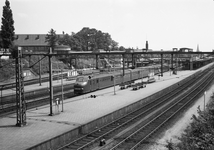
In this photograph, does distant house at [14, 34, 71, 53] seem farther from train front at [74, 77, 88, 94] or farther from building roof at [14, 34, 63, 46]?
train front at [74, 77, 88, 94]

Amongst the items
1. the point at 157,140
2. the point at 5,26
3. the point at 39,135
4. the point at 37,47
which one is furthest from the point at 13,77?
the point at 37,47

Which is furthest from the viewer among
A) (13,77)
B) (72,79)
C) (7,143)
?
(72,79)

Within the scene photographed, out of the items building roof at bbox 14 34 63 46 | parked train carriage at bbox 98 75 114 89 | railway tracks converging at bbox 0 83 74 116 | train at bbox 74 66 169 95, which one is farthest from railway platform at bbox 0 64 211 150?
building roof at bbox 14 34 63 46

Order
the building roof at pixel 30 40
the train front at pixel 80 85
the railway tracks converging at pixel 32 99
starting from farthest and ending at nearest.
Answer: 1. the building roof at pixel 30 40
2. the train front at pixel 80 85
3. the railway tracks converging at pixel 32 99

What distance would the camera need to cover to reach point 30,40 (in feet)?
391

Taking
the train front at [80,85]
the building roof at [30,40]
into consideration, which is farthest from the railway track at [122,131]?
the building roof at [30,40]

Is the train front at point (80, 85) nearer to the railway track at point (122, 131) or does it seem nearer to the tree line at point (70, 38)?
the railway track at point (122, 131)

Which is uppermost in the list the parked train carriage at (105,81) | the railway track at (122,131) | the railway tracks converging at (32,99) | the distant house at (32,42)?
the distant house at (32,42)

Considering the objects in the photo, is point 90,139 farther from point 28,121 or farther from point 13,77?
point 13,77

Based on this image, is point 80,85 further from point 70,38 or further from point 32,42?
point 32,42

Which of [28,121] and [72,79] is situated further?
[72,79]

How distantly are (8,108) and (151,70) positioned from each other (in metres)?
52.7

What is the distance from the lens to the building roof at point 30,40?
117 meters

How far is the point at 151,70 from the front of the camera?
A: 77.4 m
